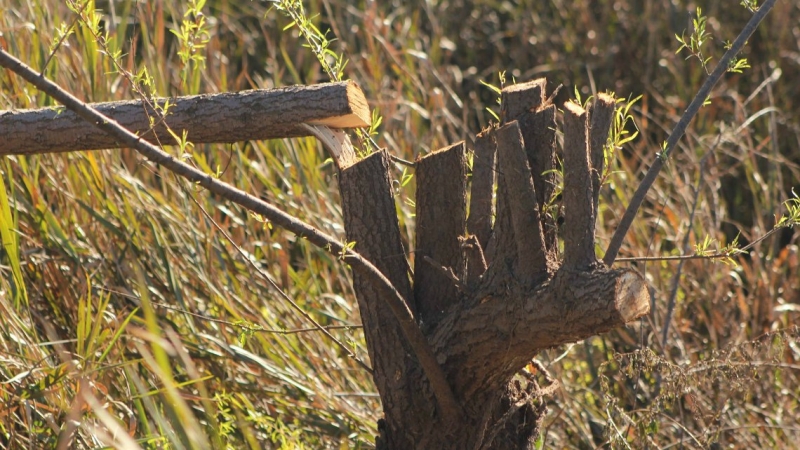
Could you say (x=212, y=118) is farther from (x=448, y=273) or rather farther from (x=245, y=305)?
(x=245, y=305)

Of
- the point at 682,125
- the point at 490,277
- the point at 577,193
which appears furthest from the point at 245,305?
the point at 682,125

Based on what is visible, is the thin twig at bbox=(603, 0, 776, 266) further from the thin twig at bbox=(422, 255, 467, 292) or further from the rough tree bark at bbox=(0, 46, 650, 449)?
the thin twig at bbox=(422, 255, 467, 292)

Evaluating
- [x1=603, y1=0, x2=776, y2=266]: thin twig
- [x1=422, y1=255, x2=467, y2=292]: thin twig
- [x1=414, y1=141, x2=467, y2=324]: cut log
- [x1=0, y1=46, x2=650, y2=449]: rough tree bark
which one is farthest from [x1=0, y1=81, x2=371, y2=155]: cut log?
[x1=603, y1=0, x2=776, y2=266]: thin twig

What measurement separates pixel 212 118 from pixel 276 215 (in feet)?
1.09

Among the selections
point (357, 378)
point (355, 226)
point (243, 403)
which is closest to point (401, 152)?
point (357, 378)

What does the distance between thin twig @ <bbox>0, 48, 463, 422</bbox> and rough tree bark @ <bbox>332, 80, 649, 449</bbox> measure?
0.04 meters

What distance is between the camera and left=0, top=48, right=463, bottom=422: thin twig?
1.18 meters

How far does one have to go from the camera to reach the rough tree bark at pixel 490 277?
4.42 ft

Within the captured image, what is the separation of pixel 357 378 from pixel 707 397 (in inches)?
34.4

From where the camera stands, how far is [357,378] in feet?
7.34

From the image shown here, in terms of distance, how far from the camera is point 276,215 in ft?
4.17

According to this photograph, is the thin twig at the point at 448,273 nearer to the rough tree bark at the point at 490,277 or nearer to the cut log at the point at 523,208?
the rough tree bark at the point at 490,277

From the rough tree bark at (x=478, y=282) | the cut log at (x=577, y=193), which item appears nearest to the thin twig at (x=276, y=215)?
the rough tree bark at (x=478, y=282)

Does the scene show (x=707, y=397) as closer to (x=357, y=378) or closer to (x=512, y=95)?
(x=357, y=378)
